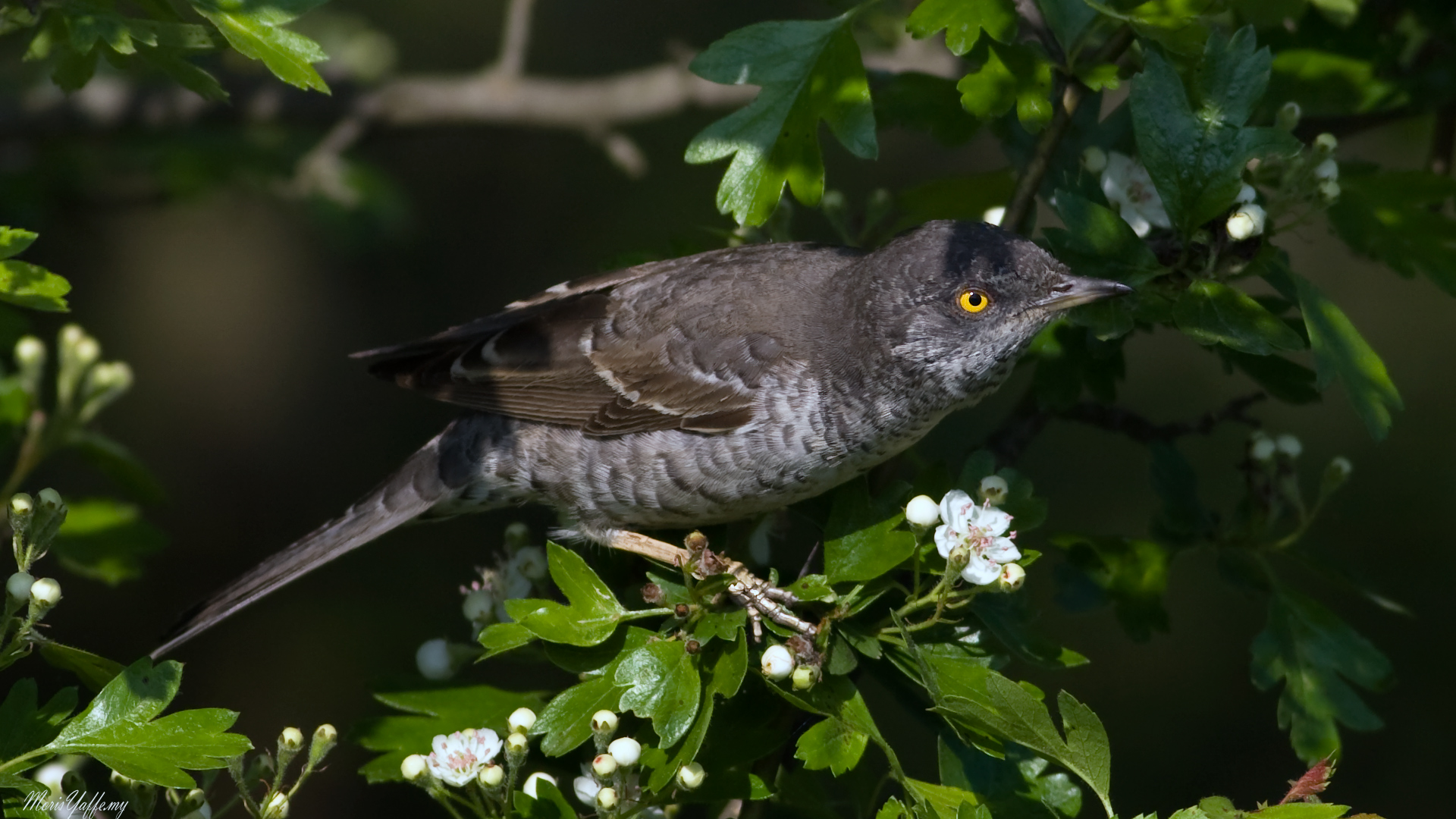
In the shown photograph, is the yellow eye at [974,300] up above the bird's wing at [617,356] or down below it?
above

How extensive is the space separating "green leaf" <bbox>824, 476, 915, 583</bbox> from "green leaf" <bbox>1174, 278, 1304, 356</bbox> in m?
0.64

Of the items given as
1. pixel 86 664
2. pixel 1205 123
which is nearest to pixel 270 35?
pixel 86 664

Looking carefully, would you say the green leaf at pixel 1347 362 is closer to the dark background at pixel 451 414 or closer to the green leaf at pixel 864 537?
the green leaf at pixel 864 537

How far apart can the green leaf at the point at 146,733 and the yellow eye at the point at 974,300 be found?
1731 millimetres

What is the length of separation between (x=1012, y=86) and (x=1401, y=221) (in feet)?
3.32

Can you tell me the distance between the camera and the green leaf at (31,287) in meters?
2.16

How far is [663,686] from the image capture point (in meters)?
2.22

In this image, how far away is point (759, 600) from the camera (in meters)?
2.38

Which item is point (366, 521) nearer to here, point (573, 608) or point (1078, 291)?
point (573, 608)

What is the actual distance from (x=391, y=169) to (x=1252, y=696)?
5346 millimetres

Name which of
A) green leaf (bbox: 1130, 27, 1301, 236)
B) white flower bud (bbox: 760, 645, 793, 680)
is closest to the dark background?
green leaf (bbox: 1130, 27, 1301, 236)

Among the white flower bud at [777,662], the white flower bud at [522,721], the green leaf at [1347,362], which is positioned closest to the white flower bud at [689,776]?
the white flower bud at [777,662]

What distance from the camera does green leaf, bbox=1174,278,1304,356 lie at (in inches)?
88.1

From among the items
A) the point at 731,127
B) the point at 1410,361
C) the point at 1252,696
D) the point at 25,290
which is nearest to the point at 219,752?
the point at 25,290
